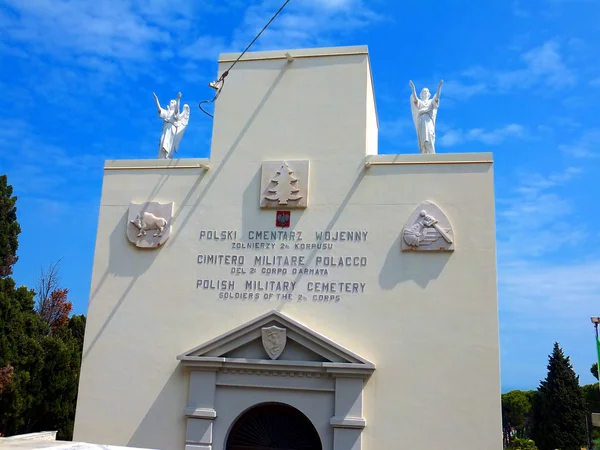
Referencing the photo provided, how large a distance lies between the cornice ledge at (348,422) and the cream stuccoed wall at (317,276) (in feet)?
0.80

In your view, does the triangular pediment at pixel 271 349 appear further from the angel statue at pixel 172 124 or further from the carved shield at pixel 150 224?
the angel statue at pixel 172 124

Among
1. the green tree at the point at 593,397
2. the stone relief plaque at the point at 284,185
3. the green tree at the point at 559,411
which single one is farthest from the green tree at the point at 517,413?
the stone relief plaque at the point at 284,185

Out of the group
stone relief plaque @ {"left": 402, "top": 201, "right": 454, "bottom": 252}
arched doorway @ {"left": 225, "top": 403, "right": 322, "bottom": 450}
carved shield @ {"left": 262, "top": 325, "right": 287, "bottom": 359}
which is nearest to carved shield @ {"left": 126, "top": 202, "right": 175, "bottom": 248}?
carved shield @ {"left": 262, "top": 325, "right": 287, "bottom": 359}

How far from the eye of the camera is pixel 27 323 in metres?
18.1

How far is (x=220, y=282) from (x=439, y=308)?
178 inches

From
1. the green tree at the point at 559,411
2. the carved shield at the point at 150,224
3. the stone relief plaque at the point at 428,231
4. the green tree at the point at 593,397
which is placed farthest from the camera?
the green tree at the point at 593,397

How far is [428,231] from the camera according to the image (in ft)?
38.9

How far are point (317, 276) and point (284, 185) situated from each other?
2.08 metres

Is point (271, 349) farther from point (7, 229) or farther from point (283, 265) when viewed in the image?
point (7, 229)

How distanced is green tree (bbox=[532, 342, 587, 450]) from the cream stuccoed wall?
2096cm

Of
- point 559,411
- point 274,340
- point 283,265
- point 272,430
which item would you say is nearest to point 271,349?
point 274,340

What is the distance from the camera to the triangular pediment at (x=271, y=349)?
448 inches

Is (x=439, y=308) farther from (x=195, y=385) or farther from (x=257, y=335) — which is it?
(x=195, y=385)

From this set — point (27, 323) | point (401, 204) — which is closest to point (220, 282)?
point (401, 204)
